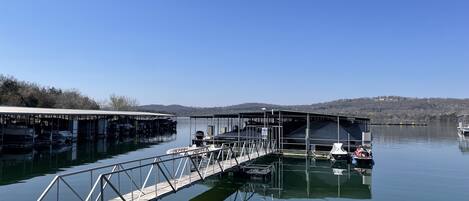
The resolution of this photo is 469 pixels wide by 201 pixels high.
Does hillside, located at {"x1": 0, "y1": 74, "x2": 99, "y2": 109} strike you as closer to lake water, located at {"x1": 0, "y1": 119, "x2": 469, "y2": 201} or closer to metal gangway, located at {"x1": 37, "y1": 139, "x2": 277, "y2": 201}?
lake water, located at {"x1": 0, "y1": 119, "x2": 469, "y2": 201}

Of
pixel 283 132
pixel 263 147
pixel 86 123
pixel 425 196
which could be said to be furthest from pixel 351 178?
pixel 86 123

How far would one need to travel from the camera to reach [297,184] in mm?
26953

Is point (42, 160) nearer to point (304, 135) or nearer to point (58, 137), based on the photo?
point (58, 137)

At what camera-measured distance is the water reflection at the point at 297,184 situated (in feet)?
75.9

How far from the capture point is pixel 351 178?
2917 cm

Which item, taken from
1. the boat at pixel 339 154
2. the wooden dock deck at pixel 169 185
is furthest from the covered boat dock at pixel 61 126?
the boat at pixel 339 154

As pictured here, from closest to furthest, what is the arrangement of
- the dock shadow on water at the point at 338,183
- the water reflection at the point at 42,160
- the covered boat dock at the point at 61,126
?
the dock shadow on water at the point at 338,183 < the water reflection at the point at 42,160 < the covered boat dock at the point at 61,126

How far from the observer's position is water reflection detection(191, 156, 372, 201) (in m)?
23.1

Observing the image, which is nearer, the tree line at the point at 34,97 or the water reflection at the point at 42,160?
the water reflection at the point at 42,160

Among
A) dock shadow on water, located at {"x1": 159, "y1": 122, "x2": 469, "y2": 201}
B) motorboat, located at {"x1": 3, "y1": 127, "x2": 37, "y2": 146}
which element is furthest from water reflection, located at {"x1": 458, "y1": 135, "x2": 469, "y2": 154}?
motorboat, located at {"x1": 3, "y1": 127, "x2": 37, "y2": 146}

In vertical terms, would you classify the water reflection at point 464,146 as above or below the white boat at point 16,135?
below

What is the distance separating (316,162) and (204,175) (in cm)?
1802

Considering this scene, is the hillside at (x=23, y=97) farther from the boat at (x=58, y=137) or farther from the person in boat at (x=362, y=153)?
the person in boat at (x=362, y=153)

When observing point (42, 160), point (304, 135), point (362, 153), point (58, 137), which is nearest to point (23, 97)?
point (58, 137)
